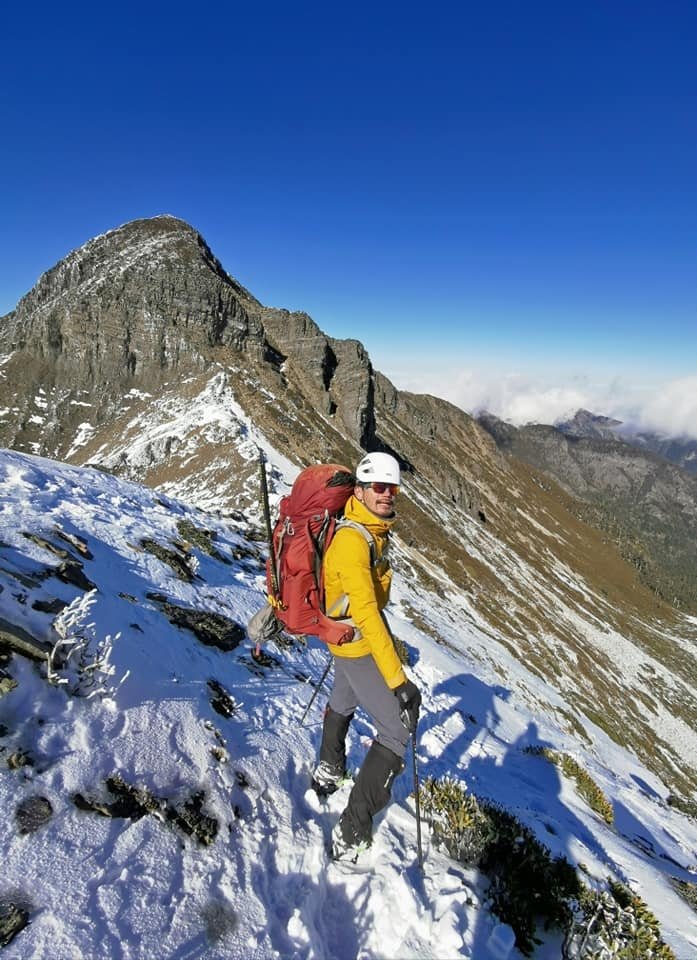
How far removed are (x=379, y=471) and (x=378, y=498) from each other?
0.88 feet

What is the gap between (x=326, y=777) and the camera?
5238 millimetres

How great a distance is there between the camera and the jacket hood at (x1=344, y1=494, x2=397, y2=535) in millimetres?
4492

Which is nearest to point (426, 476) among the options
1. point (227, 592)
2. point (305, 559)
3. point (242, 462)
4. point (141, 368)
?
point (141, 368)

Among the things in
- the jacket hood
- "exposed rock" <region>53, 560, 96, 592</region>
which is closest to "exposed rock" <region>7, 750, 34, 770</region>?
"exposed rock" <region>53, 560, 96, 592</region>

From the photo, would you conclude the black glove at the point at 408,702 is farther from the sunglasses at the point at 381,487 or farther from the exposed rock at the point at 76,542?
the exposed rock at the point at 76,542

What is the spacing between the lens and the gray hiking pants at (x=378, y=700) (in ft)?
14.6

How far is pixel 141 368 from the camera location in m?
57.0

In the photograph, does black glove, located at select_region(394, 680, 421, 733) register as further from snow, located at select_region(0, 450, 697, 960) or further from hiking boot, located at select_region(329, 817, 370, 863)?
snow, located at select_region(0, 450, 697, 960)

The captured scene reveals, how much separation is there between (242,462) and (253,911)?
32638 millimetres

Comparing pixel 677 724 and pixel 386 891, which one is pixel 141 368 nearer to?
pixel 386 891

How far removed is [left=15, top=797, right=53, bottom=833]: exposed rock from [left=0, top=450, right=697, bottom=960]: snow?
0.15ft

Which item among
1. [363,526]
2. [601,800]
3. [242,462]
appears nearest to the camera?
[363,526]

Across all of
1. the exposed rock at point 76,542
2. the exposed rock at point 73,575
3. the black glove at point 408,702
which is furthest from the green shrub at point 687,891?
the exposed rock at point 76,542

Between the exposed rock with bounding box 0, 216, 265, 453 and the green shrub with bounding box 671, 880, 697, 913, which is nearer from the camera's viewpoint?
the green shrub with bounding box 671, 880, 697, 913
